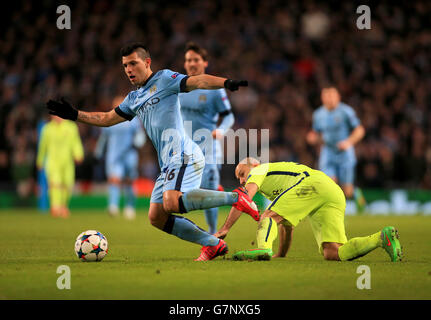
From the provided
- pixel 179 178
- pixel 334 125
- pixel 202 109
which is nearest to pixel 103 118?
pixel 179 178

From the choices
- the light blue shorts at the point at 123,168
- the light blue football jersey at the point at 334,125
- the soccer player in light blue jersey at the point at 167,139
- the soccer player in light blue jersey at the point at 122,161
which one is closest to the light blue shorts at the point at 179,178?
the soccer player in light blue jersey at the point at 167,139

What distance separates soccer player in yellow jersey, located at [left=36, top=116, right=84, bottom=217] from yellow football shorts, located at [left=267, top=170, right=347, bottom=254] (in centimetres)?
983

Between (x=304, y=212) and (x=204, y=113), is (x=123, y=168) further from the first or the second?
(x=304, y=212)

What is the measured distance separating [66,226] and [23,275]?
251 inches

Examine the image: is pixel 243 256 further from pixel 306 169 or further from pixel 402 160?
pixel 402 160

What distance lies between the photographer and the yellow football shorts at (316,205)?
607 cm

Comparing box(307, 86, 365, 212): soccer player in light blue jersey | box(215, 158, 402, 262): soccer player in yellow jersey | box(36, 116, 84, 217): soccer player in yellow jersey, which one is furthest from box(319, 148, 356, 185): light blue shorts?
box(215, 158, 402, 262): soccer player in yellow jersey

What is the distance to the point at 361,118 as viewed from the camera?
62.6 feet

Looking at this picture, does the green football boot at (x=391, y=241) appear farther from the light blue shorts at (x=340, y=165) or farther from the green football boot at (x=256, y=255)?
the light blue shorts at (x=340, y=165)

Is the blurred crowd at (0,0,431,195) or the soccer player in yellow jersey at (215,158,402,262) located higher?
the blurred crowd at (0,0,431,195)

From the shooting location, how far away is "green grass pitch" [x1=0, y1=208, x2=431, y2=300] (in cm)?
445

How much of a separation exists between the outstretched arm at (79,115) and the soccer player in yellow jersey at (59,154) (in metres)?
8.78

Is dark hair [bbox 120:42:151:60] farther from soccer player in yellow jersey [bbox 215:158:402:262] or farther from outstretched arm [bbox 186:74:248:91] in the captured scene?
soccer player in yellow jersey [bbox 215:158:402:262]
